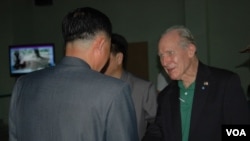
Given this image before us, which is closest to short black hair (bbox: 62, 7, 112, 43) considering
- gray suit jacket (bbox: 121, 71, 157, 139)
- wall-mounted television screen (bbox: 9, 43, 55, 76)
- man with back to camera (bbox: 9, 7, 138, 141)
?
man with back to camera (bbox: 9, 7, 138, 141)

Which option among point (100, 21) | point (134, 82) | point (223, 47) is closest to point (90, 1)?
point (223, 47)

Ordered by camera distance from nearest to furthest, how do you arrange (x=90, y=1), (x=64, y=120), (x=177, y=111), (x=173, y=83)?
1. (x=64, y=120)
2. (x=177, y=111)
3. (x=173, y=83)
4. (x=90, y=1)

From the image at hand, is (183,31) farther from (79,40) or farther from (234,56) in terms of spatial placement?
(234,56)

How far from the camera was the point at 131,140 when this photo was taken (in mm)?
1357

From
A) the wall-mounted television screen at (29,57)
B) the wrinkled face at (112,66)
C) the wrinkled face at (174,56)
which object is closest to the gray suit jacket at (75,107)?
the wrinkled face at (174,56)

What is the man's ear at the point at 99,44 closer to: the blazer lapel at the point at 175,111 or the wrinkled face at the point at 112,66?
the blazer lapel at the point at 175,111

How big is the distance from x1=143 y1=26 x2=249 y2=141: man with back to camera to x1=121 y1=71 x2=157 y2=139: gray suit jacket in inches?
12.7

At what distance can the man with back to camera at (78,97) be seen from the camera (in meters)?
1.29

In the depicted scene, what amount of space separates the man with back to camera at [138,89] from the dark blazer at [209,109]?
385 millimetres

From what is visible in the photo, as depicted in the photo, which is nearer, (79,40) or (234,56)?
(79,40)

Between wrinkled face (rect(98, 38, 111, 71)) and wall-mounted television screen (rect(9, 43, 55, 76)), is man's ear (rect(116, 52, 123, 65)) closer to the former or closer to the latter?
wrinkled face (rect(98, 38, 111, 71))

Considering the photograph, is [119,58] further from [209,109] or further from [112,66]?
[209,109]

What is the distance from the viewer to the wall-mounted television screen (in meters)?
7.54

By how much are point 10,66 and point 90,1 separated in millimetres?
2202
